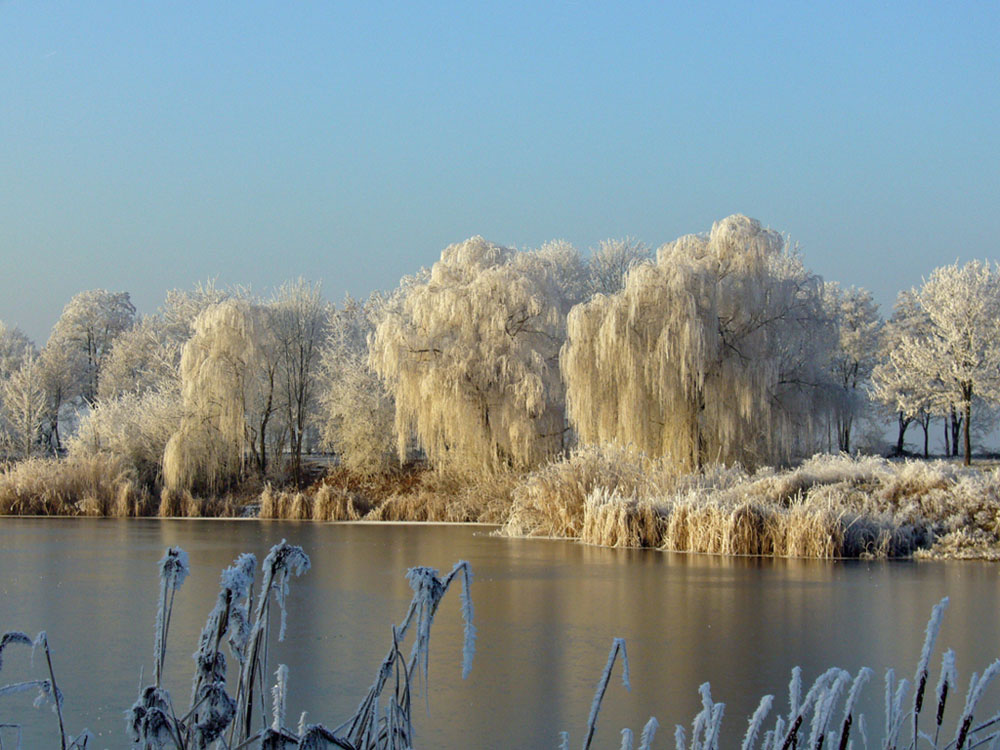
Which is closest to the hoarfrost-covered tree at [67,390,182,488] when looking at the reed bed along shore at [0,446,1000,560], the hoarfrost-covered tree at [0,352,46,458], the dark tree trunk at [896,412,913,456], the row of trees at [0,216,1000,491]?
the row of trees at [0,216,1000,491]

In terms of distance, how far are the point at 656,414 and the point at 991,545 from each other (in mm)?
8354

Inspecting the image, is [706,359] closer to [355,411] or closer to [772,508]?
[772,508]

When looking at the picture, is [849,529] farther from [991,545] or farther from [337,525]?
[337,525]

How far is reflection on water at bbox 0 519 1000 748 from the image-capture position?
548 cm

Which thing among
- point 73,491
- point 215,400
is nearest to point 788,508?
point 215,400

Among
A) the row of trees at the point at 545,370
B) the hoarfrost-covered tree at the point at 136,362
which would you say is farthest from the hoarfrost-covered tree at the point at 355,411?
the hoarfrost-covered tree at the point at 136,362

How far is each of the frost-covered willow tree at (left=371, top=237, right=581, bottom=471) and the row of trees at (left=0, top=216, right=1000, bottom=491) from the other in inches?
2.1

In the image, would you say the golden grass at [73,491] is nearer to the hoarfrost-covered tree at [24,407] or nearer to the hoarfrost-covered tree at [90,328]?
the hoarfrost-covered tree at [24,407]

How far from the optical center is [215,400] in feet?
90.4

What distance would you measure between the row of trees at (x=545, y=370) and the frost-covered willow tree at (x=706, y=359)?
1.5 inches

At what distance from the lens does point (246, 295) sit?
3142 cm

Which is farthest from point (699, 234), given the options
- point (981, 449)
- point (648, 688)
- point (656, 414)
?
point (981, 449)

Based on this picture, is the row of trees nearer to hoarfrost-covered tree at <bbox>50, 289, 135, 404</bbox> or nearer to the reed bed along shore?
the reed bed along shore

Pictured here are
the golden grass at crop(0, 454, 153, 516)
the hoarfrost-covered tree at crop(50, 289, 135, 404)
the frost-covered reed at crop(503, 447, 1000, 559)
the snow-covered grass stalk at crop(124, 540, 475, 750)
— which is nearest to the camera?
the snow-covered grass stalk at crop(124, 540, 475, 750)
